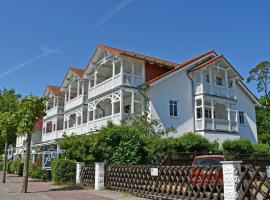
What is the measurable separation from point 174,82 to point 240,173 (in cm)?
2011

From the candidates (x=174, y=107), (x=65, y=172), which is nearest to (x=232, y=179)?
(x=65, y=172)

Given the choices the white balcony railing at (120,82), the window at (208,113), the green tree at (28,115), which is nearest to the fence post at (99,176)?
the green tree at (28,115)

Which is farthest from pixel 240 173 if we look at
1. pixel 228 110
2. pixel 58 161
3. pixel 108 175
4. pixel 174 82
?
pixel 228 110

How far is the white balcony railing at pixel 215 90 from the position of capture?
30.2 m

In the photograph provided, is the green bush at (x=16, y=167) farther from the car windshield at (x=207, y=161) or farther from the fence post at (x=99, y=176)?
the car windshield at (x=207, y=161)

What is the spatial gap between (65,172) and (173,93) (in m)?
12.7

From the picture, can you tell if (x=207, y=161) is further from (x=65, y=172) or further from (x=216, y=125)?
(x=216, y=125)

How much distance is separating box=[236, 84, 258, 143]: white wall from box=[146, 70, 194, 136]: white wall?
6995mm

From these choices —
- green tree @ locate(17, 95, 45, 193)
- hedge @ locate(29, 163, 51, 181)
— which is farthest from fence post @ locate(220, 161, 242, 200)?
hedge @ locate(29, 163, 51, 181)

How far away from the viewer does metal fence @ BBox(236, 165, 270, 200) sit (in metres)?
9.05

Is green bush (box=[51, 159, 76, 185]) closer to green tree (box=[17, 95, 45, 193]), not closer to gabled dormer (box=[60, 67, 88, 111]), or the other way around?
green tree (box=[17, 95, 45, 193])

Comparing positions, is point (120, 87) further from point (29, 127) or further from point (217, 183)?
point (217, 183)

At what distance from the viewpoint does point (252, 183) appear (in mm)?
9477

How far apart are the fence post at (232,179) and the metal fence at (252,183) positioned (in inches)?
5.6
